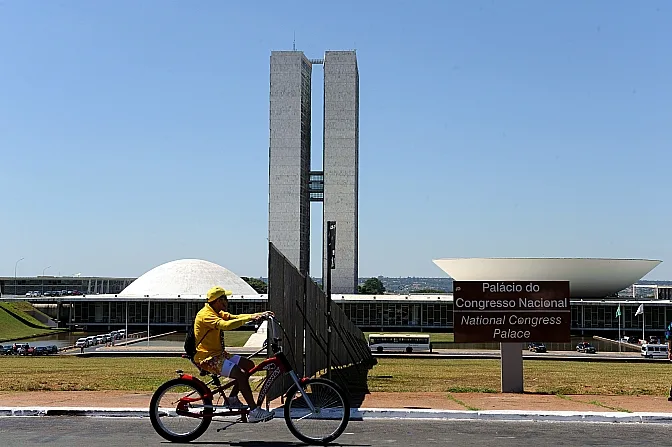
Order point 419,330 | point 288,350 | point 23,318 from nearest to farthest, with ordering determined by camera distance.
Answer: point 288,350
point 23,318
point 419,330

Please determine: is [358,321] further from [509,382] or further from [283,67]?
[509,382]

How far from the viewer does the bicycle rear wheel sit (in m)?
9.97

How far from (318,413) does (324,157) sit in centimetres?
12901

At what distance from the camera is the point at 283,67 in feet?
454

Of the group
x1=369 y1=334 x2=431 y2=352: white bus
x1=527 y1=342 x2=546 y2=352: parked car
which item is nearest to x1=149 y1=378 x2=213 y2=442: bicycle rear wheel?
x1=369 y1=334 x2=431 y2=352: white bus

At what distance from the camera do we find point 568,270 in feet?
349

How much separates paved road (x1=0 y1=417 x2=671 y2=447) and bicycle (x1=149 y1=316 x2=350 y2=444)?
7.1 inches

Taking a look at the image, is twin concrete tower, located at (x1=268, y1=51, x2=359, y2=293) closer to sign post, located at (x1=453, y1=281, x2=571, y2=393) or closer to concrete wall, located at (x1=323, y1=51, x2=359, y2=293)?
concrete wall, located at (x1=323, y1=51, x2=359, y2=293)

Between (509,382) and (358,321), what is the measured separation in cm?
9670

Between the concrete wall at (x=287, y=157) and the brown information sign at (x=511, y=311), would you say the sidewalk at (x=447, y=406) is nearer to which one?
the brown information sign at (x=511, y=311)

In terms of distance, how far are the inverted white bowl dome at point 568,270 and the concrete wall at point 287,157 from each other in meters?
31.3

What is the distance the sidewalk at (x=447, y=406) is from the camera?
39.5ft

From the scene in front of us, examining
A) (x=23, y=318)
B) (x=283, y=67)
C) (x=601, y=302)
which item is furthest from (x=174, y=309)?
(x=601, y=302)

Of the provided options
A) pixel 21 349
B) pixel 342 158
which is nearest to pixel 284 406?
pixel 21 349
